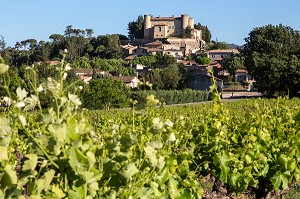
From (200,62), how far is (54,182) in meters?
85.9

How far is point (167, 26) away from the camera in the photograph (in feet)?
378

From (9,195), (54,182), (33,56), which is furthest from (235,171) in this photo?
(33,56)

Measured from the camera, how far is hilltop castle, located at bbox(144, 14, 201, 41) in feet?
372

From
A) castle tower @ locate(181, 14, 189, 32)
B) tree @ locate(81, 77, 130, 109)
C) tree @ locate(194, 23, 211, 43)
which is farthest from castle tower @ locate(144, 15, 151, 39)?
tree @ locate(81, 77, 130, 109)

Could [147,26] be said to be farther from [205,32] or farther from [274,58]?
[274,58]

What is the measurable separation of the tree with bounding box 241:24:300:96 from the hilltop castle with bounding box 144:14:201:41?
2407 inches

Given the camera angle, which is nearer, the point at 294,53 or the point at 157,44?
the point at 294,53

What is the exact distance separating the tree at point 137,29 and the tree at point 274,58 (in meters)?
70.4

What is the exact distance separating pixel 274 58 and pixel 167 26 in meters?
71.6

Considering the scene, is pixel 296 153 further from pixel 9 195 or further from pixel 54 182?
pixel 9 195

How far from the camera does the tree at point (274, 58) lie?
140 feet

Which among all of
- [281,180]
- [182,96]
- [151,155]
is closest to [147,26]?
[182,96]

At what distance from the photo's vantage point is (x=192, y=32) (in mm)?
113125

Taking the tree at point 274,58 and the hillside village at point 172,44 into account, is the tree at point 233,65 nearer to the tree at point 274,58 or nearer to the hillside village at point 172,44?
the hillside village at point 172,44
